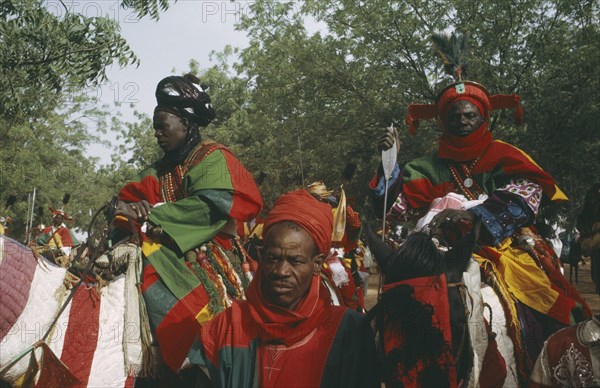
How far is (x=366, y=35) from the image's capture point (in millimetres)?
19250

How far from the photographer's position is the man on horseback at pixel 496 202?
4.84 m

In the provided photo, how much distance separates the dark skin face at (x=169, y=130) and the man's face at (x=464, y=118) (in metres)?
2.25

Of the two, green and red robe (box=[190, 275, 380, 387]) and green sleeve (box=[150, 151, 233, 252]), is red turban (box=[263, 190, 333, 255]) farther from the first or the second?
green sleeve (box=[150, 151, 233, 252])

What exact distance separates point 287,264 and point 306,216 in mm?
281

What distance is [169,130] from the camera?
5.14 meters

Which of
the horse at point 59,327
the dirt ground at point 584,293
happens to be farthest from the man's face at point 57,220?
the horse at point 59,327

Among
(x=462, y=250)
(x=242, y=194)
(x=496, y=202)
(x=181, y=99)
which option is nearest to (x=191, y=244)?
(x=242, y=194)

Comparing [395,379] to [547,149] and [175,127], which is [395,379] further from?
[547,149]

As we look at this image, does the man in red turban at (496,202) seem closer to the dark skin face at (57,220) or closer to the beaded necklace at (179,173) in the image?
the beaded necklace at (179,173)

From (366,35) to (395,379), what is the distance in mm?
17386

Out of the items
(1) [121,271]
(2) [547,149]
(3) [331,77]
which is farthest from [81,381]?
(3) [331,77]

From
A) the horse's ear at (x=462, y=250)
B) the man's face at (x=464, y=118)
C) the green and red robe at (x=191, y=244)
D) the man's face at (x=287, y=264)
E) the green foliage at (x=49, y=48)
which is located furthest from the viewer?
the green foliage at (x=49, y=48)

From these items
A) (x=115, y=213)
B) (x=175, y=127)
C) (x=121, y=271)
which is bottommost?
(x=121, y=271)

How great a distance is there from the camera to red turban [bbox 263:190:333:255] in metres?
3.42
